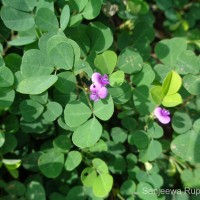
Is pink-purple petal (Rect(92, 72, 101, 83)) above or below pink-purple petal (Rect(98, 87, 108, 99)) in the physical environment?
above

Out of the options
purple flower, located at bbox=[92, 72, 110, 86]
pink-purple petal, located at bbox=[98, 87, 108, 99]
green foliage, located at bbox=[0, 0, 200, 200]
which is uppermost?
purple flower, located at bbox=[92, 72, 110, 86]

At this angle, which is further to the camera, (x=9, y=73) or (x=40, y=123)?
(x=40, y=123)

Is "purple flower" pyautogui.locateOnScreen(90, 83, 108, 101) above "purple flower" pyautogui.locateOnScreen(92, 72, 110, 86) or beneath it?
beneath

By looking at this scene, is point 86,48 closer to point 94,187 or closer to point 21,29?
point 21,29

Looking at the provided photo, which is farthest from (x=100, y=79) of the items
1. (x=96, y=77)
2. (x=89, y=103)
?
(x=89, y=103)

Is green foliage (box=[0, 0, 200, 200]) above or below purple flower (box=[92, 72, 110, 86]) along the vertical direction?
below

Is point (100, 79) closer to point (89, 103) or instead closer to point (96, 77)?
point (96, 77)

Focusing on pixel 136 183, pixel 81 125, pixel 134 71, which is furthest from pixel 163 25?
pixel 81 125
